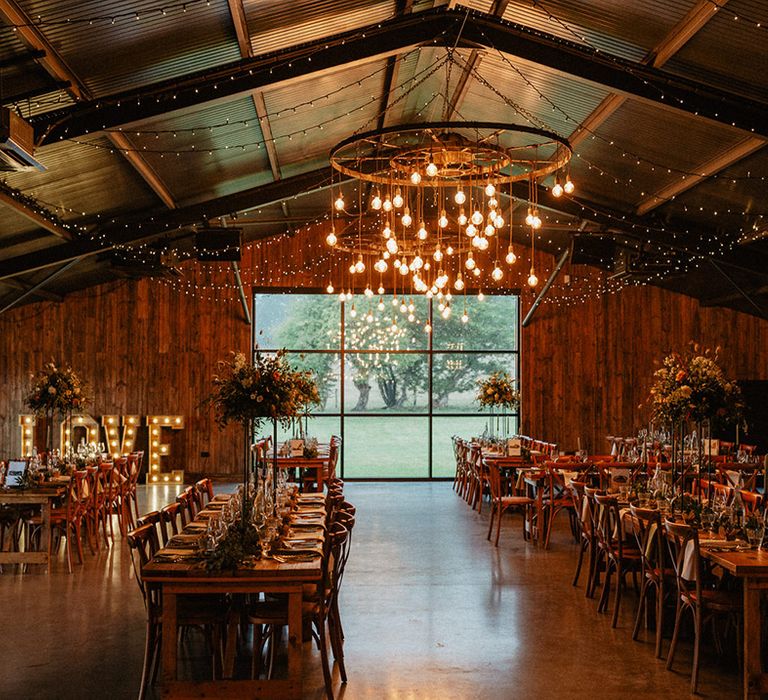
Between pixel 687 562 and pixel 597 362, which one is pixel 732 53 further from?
pixel 597 362

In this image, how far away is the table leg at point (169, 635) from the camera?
16.4 feet

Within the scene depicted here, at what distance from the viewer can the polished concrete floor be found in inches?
218

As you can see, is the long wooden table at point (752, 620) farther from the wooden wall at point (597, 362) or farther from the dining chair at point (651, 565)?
the wooden wall at point (597, 362)

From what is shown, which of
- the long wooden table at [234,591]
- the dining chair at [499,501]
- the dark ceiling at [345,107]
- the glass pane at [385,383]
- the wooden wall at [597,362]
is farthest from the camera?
the glass pane at [385,383]

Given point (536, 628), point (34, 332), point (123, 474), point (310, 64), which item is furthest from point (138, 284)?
point (536, 628)

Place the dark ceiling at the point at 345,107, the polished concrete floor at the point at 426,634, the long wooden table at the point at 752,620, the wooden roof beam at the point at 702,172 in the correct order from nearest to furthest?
the long wooden table at the point at 752,620 → the polished concrete floor at the point at 426,634 → the dark ceiling at the point at 345,107 → the wooden roof beam at the point at 702,172

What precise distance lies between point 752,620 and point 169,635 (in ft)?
11.3

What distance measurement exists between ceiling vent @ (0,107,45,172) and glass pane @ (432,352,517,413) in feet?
38.5

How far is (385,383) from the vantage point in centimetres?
1780

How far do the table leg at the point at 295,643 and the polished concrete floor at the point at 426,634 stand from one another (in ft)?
1.37

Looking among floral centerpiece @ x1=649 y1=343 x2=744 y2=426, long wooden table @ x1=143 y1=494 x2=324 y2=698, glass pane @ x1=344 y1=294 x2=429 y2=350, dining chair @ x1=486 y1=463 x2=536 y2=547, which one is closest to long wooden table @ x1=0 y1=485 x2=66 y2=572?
long wooden table @ x1=143 y1=494 x2=324 y2=698

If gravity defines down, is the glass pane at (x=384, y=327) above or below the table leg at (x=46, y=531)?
above

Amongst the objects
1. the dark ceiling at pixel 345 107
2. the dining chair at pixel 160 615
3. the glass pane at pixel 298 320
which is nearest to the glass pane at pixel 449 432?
the glass pane at pixel 298 320

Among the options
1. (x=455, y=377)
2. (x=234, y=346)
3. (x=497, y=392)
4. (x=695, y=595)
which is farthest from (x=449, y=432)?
(x=695, y=595)
